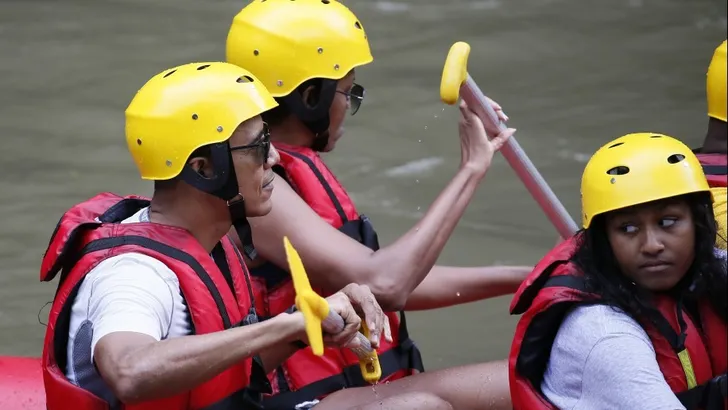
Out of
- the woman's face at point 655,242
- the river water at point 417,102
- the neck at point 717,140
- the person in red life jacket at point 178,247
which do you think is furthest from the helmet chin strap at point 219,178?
the river water at point 417,102

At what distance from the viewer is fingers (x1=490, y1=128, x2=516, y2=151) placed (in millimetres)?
3721

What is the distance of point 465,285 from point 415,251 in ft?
1.92

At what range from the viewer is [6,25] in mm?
7836

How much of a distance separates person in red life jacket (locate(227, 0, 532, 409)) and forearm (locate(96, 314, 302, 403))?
2.59 ft

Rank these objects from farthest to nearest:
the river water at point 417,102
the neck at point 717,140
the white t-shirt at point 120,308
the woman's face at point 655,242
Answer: the river water at point 417,102
the neck at point 717,140
the woman's face at point 655,242
the white t-shirt at point 120,308

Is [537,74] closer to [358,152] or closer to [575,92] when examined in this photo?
[575,92]

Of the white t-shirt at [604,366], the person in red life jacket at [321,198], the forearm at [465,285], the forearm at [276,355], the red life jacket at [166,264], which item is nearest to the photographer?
the white t-shirt at [604,366]

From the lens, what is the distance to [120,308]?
274cm

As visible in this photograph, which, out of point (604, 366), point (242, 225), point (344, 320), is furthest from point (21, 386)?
point (604, 366)

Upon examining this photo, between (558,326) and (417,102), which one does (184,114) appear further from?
(417,102)

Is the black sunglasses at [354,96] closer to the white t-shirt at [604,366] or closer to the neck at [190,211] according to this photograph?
the neck at [190,211]

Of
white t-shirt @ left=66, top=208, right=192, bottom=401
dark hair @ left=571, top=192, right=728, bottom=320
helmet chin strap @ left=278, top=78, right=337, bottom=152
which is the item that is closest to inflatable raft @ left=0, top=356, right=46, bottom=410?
white t-shirt @ left=66, top=208, right=192, bottom=401

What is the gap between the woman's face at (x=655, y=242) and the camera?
3.07 m

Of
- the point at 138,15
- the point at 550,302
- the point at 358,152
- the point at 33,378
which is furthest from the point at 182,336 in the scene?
the point at 138,15
